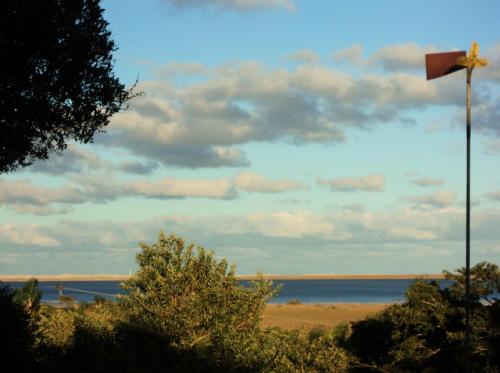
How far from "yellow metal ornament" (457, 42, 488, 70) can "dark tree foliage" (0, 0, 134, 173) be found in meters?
9.69

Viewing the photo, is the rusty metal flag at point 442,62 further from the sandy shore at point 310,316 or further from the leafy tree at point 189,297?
the sandy shore at point 310,316

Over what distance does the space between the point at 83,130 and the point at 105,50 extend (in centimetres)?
228

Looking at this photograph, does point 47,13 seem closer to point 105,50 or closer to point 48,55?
point 48,55

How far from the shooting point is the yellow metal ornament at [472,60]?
14594 millimetres

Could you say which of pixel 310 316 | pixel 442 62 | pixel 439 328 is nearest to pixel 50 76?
pixel 442 62

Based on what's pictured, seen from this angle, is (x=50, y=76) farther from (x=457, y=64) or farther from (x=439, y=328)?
(x=439, y=328)

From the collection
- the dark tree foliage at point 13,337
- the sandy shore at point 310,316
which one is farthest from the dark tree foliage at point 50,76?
the sandy shore at point 310,316

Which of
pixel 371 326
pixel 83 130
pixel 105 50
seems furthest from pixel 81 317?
pixel 371 326

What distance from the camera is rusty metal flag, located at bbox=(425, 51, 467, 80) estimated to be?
14599 millimetres

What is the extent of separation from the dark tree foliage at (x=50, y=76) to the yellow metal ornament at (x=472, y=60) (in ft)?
31.8

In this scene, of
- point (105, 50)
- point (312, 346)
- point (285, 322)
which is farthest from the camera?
point (285, 322)

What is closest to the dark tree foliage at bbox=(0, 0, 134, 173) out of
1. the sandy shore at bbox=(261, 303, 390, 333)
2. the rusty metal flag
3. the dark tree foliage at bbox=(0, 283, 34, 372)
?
the dark tree foliage at bbox=(0, 283, 34, 372)

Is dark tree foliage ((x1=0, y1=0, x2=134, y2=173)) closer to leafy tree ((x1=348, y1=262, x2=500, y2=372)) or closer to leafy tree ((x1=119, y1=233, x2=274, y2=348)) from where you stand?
leafy tree ((x1=119, y1=233, x2=274, y2=348))

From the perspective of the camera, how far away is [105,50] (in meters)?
20.0
